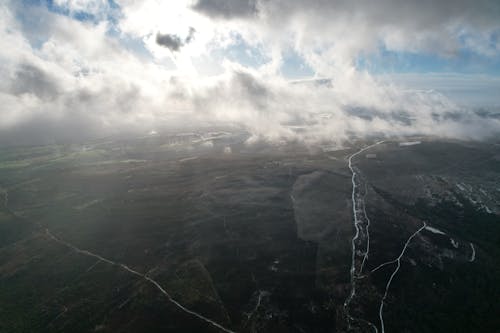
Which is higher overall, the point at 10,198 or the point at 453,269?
the point at 10,198

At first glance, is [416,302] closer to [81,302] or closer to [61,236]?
[81,302]

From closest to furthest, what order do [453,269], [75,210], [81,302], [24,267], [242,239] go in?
[81,302] < [453,269] < [24,267] < [242,239] < [75,210]

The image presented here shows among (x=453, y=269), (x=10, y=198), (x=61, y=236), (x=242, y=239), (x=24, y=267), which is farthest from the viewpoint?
(x=10, y=198)

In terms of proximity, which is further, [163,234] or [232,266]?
[163,234]

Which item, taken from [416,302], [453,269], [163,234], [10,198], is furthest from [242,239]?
[10,198]

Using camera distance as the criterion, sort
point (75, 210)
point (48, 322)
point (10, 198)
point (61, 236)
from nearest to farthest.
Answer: point (48, 322) → point (61, 236) → point (75, 210) → point (10, 198)

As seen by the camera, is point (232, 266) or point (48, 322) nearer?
point (48, 322)

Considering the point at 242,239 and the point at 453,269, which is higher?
the point at 242,239

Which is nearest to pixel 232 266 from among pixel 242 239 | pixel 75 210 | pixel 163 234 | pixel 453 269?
pixel 242 239

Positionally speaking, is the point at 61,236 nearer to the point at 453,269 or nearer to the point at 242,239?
the point at 242,239
